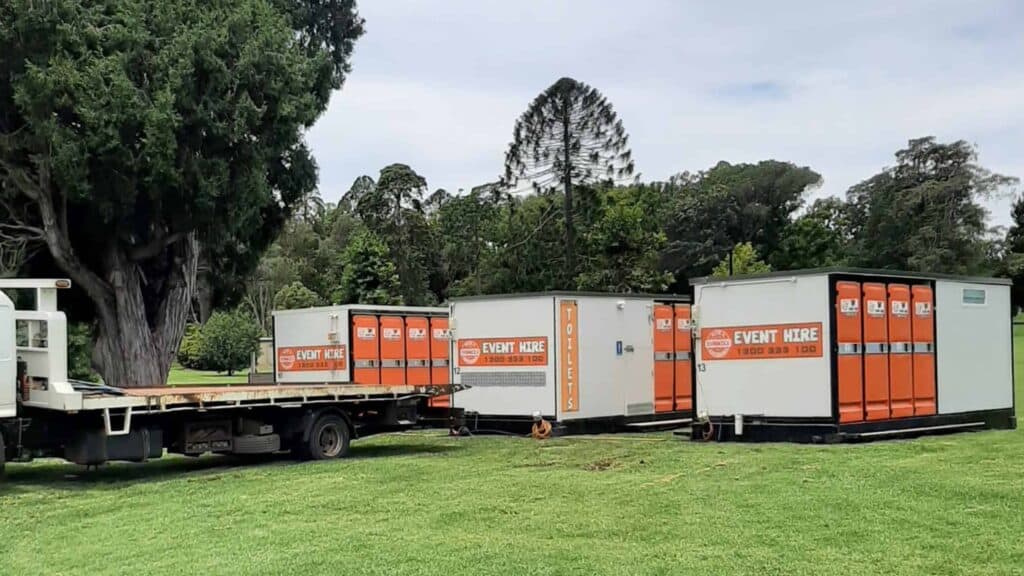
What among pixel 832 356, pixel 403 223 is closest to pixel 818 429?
pixel 832 356

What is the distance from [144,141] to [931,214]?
200ft

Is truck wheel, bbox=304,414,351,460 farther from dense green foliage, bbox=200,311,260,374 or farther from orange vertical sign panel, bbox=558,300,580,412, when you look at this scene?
dense green foliage, bbox=200,311,260,374

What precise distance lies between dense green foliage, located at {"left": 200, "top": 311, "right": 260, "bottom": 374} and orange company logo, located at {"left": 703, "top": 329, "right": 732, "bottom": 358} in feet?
145

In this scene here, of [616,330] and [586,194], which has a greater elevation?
[586,194]

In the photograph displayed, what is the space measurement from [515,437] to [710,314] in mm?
4061

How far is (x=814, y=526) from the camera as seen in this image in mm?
8820

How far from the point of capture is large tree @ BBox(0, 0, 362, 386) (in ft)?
73.4

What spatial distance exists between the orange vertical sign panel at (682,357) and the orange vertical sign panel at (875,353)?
185 inches

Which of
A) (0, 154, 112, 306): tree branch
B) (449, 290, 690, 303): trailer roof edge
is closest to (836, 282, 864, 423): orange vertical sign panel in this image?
(449, 290, 690, 303): trailer roof edge

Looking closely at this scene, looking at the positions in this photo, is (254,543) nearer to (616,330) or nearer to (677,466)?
(677,466)

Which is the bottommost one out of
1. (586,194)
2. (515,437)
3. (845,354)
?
(515,437)

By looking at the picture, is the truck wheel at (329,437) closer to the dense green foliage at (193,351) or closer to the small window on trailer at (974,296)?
the small window on trailer at (974,296)

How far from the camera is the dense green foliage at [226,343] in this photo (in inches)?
2288

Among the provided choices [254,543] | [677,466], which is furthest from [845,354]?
[254,543]
